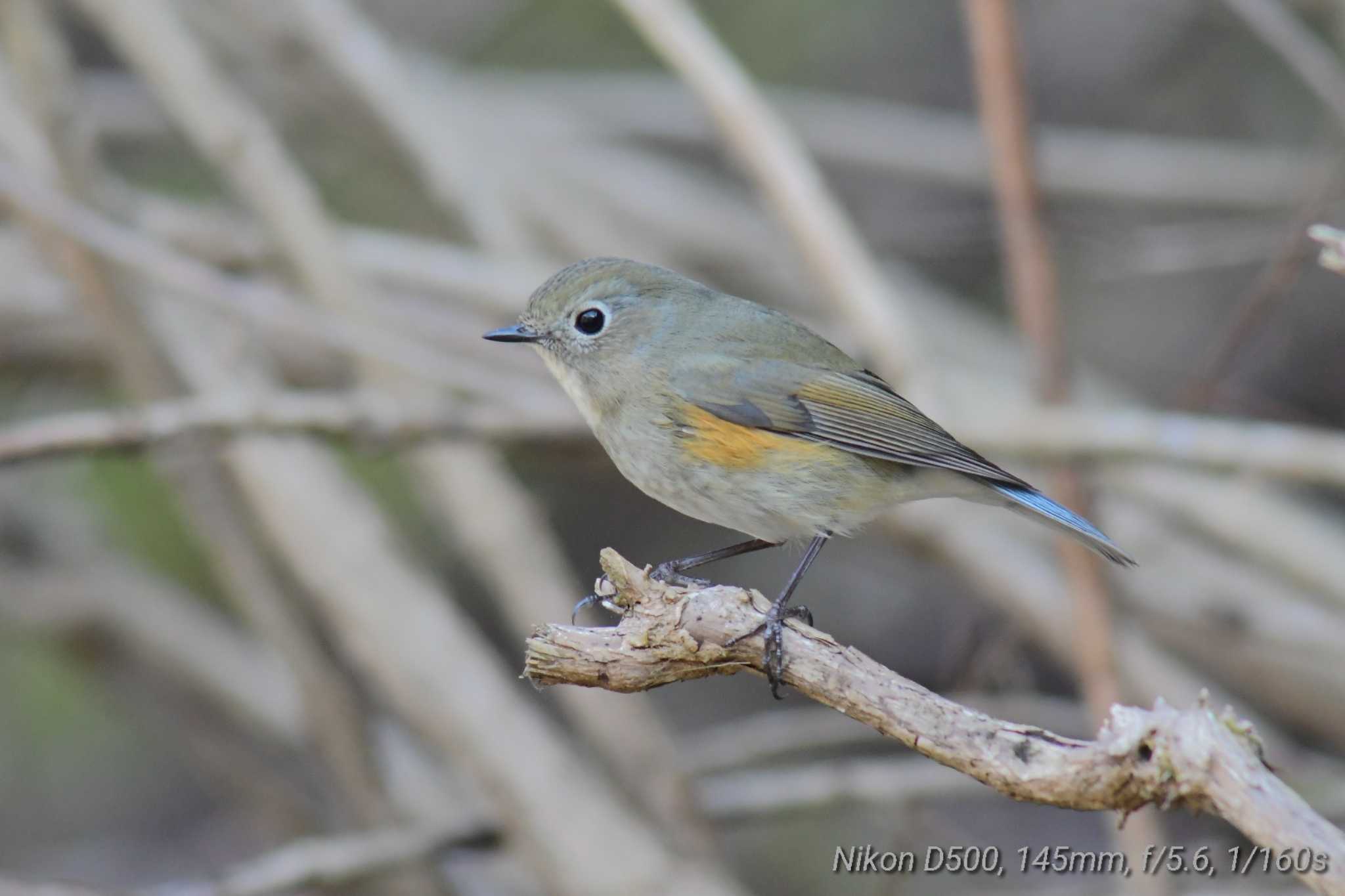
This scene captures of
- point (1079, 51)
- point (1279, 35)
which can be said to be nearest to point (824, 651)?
point (1279, 35)

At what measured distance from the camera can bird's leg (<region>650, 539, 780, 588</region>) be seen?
9.95 ft

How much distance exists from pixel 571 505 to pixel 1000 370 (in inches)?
93.6

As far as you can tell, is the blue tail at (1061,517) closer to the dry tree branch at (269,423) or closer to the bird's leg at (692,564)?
the bird's leg at (692,564)

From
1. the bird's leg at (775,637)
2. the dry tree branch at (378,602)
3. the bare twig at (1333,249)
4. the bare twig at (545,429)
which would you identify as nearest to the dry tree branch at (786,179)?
the bare twig at (545,429)

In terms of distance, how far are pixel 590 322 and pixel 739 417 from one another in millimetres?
482

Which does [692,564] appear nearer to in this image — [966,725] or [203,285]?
[966,725]

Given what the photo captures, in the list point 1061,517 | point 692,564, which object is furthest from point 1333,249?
→ point 692,564

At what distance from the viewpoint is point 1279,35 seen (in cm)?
457

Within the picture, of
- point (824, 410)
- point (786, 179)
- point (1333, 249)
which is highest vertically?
point (786, 179)

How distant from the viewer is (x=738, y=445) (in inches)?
125

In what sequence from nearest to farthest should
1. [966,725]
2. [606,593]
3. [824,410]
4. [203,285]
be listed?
[966,725], [606,593], [824,410], [203,285]

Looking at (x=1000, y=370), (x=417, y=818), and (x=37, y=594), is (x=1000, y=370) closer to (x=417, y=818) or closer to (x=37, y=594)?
(x=417, y=818)

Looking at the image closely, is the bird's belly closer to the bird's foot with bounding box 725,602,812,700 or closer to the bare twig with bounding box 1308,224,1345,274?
the bird's foot with bounding box 725,602,812,700

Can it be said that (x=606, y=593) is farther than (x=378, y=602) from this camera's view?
No
